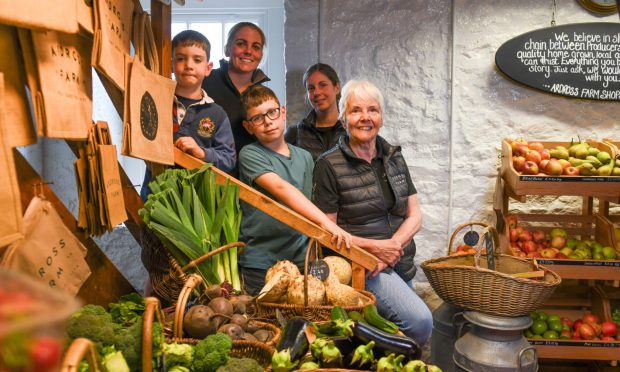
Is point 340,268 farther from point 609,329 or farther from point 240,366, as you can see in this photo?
point 609,329

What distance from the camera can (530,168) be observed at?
3498 millimetres

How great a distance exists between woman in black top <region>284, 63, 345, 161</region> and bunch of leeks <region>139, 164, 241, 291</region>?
126 centimetres

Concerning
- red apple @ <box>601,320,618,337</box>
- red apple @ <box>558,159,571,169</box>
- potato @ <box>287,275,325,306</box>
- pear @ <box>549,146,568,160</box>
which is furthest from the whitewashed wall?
potato @ <box>287,275,325,306</box>

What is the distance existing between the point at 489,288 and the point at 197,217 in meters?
1.45

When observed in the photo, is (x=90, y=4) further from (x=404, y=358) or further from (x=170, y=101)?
(x=404, y=358)

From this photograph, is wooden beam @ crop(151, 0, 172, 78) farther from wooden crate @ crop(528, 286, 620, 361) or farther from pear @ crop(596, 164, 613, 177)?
wooden crate @ crop(528, 286, 620, 361)

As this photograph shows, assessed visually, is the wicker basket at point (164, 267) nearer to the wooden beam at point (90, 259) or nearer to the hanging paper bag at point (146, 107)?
the wooden beam at point (90, 259)

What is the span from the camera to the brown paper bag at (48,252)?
1367 mm

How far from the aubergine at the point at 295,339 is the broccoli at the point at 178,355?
0.26m

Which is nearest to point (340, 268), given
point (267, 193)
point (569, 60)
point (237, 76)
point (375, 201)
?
point (267, 193)

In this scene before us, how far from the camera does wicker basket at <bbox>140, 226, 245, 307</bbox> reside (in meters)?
2.01

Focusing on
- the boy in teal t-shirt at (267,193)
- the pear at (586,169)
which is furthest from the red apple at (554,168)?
the boy in teal t-shirt at (267,193)

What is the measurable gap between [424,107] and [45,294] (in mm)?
3713

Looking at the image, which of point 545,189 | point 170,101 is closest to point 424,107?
point 545,189
